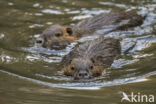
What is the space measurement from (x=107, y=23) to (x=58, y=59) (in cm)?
196

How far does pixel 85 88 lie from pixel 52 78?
2.24ft

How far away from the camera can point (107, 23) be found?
8320 mm

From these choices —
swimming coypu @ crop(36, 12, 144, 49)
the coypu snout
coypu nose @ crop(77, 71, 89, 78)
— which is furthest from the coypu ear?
coypu nose @ crop(77, 71, 89, 78)

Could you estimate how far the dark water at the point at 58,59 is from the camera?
4.77 metres

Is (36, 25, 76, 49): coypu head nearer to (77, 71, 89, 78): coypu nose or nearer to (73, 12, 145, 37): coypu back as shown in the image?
(73, 12, 145, 37): coypu back

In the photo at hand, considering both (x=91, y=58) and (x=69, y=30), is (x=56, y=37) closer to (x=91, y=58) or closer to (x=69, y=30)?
(x=69, y=30)

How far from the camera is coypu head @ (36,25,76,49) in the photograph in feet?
24.7

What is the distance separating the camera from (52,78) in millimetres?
5621

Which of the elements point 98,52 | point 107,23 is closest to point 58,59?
point 98,52

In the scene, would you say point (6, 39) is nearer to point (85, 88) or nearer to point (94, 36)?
point (94, 36)

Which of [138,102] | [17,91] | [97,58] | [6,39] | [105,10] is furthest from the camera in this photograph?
[105,10]

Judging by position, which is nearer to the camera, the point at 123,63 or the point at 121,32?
the point at 123,63

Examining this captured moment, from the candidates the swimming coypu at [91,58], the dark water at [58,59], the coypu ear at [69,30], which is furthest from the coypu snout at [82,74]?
the coypu ear at [69,30]

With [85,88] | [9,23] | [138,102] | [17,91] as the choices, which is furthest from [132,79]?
[9,23]
